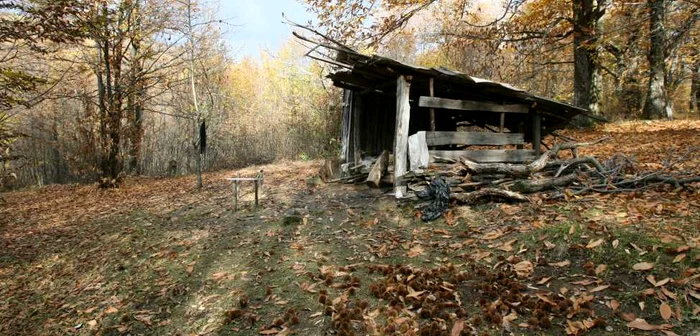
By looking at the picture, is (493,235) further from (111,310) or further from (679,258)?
(111,310)

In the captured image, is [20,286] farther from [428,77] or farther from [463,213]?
[428,77]

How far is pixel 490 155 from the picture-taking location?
8.34m

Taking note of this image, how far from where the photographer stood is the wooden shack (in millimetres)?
7699

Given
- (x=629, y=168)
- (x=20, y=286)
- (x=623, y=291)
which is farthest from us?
(x=629, y=168)

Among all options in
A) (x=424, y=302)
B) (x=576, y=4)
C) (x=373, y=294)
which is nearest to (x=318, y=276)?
(x=373, y=294)

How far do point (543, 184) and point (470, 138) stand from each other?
6.84ft

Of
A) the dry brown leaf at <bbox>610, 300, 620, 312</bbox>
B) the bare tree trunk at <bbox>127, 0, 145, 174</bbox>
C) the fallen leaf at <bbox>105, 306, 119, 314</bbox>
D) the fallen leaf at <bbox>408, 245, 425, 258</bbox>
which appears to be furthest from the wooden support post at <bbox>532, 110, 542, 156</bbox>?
the bare tree trunk at <bbox>127, 0, 145, 174</bbox>

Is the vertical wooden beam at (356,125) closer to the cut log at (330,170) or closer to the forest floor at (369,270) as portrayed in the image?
the cut log at (330,170)

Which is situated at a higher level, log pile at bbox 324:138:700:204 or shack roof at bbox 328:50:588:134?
shack roof at bbox 328:50:588:134

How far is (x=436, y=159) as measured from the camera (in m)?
7.69

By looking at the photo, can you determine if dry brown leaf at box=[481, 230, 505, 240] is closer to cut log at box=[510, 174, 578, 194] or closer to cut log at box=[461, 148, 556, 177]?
cut log at box=[510, 174, 578, 194]

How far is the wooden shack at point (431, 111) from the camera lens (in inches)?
303

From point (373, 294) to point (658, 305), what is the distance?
239 centimetres

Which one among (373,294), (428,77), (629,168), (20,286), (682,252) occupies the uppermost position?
(428,77)
